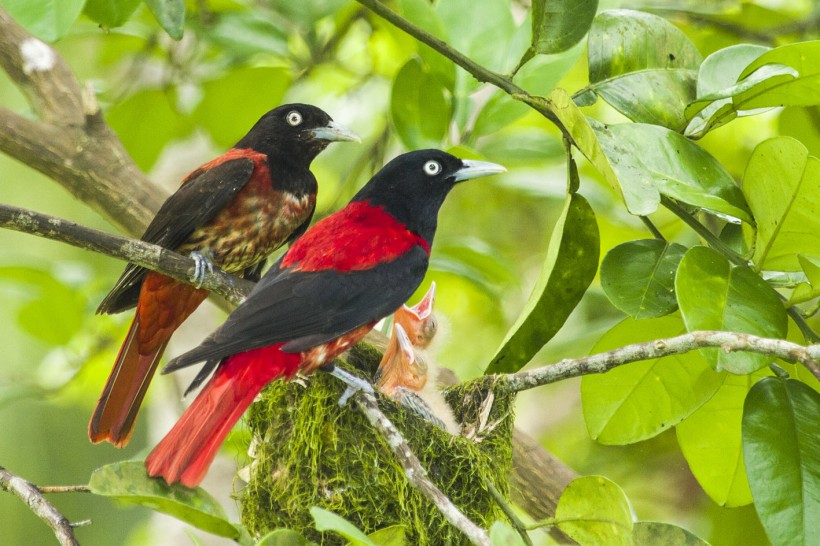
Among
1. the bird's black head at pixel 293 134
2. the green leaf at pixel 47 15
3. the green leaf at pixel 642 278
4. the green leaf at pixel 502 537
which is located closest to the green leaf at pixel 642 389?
the green leaf at pixel 642 278

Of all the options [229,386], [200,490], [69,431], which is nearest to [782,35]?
[229,386]

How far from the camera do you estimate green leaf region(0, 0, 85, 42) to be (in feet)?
7.82

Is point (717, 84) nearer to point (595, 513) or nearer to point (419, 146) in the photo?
point (595, 513)

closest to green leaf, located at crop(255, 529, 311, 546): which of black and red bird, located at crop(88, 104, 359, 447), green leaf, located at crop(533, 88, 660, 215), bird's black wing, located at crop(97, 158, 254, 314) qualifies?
green leaf, located at crop(533, 88, 660, 215)

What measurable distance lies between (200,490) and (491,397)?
118cm

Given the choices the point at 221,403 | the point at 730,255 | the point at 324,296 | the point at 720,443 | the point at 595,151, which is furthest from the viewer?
the point at 324,296

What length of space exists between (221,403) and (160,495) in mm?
695

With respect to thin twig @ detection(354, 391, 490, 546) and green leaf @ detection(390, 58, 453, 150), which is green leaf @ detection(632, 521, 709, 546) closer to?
thin twig @ detection(354, 391, 490, 546)

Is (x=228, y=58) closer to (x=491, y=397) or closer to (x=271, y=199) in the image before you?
(x=271, y=199)

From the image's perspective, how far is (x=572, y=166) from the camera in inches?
89.4

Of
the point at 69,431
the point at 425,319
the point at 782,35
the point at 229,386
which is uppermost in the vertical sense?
the point at 782,35

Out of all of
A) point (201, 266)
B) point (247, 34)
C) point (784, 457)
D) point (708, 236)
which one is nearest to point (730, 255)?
point (708, 236)

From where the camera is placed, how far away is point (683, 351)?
6.42 ft

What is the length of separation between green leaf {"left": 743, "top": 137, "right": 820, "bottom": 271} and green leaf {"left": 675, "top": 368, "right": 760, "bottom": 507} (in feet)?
1.74
